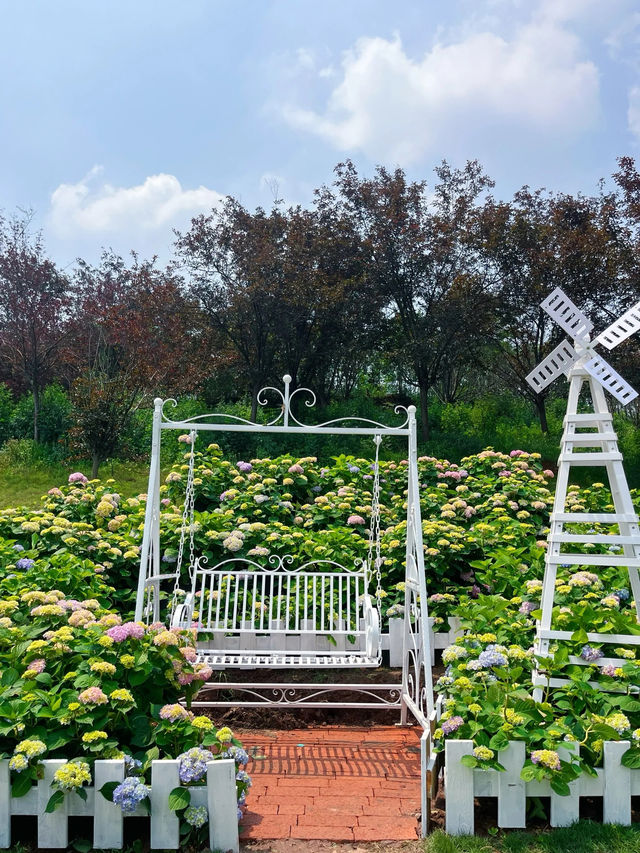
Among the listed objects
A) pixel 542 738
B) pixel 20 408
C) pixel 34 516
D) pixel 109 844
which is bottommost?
pixel 109 844

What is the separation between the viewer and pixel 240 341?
12.8m

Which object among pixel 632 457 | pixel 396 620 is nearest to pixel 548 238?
pixel 632 457

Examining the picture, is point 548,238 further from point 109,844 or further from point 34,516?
point 109,844

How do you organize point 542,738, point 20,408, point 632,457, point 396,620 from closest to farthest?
1. point 542,738
2. point 396,620
3. point 632,457
4. point 20,408

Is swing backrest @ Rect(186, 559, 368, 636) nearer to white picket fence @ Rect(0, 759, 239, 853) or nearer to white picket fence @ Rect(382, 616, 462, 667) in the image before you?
white picket fence @ Rect(382, 616, 462, 667)

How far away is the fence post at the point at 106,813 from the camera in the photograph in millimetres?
2479

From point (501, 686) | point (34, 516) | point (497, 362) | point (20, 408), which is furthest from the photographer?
point (497, 362)

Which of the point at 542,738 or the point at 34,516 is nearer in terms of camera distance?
the point at 542,738

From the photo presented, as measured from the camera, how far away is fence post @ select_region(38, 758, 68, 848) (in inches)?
98.7

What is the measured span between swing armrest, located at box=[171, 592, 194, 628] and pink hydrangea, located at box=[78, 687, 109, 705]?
147 centimetres

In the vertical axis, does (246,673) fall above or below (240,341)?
below

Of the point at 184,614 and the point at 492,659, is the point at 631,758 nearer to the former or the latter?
the point at 492,659

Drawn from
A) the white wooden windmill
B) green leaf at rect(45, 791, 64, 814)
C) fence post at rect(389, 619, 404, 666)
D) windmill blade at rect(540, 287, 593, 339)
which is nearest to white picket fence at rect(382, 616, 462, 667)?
fence post at rect(389, 619, 404, 666)

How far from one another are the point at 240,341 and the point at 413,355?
3.14 meters
